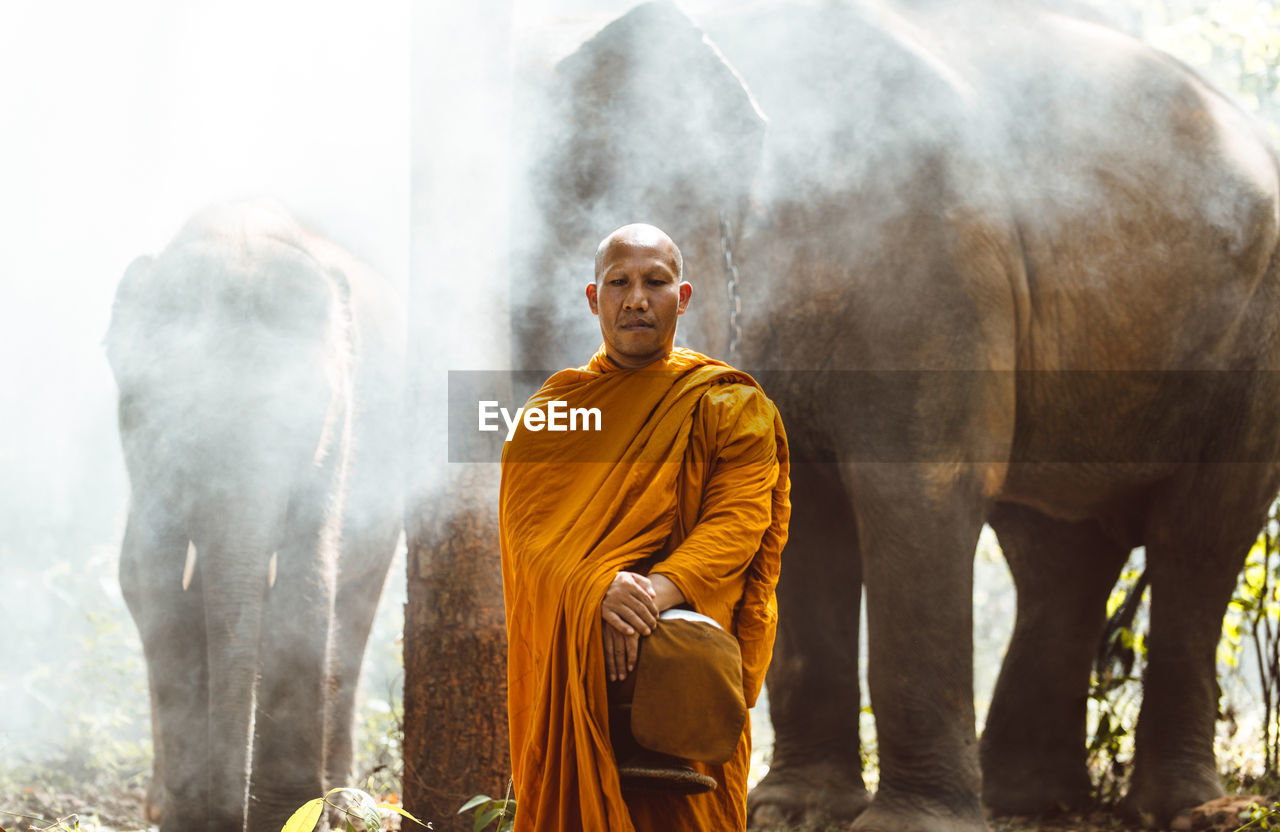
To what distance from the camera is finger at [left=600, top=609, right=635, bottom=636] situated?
8.10 feet

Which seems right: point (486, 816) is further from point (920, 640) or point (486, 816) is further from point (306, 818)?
point (920, 640)

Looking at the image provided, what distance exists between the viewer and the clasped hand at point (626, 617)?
2.47m

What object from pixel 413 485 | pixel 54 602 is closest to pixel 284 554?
pixel 413 485

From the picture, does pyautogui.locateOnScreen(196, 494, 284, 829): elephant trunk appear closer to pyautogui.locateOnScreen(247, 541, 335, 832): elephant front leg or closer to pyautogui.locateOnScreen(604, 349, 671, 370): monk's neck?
pyautogui.locateOnScreen(247, 541, 335, 832): elephant front leg

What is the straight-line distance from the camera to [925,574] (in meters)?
4.43

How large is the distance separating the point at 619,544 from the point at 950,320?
225 centimetres

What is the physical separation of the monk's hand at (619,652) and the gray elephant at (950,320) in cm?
155

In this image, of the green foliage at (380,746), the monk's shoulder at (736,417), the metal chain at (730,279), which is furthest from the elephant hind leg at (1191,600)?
the monk's shoulder at (736,417)

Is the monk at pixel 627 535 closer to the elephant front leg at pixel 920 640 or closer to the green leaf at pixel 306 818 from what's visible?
the green leaf at pixel 306 818

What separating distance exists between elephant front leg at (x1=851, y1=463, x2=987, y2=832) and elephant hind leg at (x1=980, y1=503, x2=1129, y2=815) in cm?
121

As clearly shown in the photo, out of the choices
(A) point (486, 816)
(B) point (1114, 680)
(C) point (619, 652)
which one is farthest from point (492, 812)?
(B) point (1114, 680)

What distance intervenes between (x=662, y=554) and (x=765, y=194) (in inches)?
88.1

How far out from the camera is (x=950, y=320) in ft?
14.7

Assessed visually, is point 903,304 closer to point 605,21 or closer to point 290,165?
point 605,21
